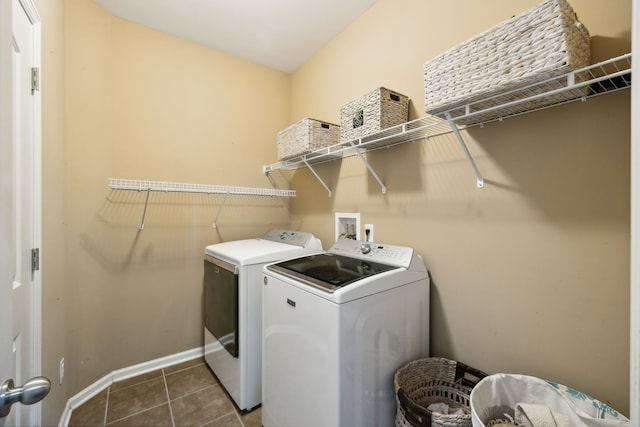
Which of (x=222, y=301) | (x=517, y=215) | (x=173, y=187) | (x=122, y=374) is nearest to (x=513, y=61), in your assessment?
(x=517, y=215)

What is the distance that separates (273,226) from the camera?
2814 mm

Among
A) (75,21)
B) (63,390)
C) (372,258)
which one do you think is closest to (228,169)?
(75,21)

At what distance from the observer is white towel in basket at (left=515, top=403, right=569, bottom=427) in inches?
37.0

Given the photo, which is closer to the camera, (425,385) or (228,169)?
(425,385)

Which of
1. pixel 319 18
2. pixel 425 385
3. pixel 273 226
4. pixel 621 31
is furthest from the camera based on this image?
pixel 273 226

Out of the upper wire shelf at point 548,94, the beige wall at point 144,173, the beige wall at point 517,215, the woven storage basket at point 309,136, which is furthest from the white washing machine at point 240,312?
the upper wire shelf at point 548,94

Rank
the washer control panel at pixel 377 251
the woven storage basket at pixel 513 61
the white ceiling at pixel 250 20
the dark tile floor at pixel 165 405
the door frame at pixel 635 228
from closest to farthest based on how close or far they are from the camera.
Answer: the door frame at pixel 635 228, the woven storage basket at pixel 513 61, the washer control panel at pixel 377 251, the dark tile floor at pixel 165 405, the white ceiling at pixel 250 20

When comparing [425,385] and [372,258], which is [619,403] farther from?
[372,258]

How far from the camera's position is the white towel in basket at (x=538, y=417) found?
94cm

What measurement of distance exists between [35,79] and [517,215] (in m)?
2.24

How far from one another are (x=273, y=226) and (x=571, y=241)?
7.44 feet

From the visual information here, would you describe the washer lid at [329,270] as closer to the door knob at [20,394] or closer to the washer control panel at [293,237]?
the washer control panel at [293,237]

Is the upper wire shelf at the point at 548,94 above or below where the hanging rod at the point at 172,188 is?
above

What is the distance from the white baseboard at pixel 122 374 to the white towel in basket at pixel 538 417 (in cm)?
232
